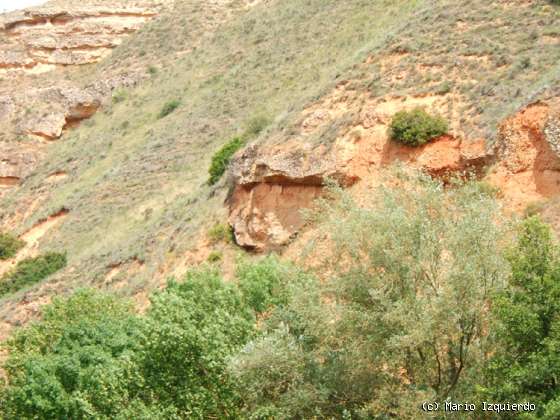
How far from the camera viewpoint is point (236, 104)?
3850cm

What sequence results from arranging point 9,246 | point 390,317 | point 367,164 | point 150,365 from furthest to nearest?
point 9,246, point 367,164, point 150,365, point 390,317

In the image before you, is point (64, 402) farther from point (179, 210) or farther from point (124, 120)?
point (124, 120)

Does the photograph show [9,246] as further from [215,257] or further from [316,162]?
[316,162]

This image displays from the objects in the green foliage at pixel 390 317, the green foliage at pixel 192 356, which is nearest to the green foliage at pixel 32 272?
the green foliage at pixel 192 356

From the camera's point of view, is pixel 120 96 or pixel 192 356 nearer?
pixel 192 356

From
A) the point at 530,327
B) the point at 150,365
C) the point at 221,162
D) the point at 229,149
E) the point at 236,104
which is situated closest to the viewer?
the point at 530,327

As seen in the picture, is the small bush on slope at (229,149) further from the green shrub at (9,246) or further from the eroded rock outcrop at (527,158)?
the eroded rock outcrop at (527,158)

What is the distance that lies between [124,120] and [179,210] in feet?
59.1

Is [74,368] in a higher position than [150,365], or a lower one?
lower

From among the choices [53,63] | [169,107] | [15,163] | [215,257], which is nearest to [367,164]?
[215,257]

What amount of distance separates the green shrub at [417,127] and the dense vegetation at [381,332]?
23.5ft

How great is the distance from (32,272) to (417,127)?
1778 cm

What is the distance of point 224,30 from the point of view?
50.3 metres

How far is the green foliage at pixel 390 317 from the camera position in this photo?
11172mm
